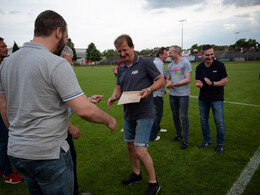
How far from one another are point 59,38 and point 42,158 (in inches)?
40.3

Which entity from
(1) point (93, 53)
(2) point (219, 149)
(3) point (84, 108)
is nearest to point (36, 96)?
(3) point (84, 108)

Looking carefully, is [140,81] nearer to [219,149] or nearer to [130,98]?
[130,98]

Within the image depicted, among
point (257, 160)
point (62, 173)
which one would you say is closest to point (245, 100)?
point (257, 160)

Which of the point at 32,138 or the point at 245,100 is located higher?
the point at 32,138

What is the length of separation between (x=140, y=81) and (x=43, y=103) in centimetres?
167

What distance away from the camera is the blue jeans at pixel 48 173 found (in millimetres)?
1519

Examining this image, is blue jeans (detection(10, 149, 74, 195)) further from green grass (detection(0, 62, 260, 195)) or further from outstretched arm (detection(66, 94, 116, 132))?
green grass (detection(0, 62, 260, 195))

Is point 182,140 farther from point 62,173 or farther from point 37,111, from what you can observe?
point 37,111

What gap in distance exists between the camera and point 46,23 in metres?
1.52

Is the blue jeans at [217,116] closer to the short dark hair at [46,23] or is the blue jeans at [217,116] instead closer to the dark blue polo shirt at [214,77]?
the dark blue polo shirt at [214,77]

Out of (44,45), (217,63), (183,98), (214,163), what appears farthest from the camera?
(183,98)

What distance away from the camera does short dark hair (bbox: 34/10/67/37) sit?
1528mm

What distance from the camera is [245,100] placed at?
8.56m

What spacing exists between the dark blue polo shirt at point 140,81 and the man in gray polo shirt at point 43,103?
1.26 meters
